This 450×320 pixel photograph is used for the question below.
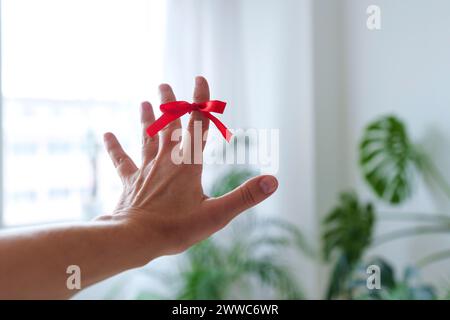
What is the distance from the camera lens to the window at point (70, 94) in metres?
2.14

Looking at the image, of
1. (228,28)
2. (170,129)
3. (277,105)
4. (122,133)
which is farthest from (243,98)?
(170,129)

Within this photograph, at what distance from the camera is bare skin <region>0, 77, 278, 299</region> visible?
1.73 ft

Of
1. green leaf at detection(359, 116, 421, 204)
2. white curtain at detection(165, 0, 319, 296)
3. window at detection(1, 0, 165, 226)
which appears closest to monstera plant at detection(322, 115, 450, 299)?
green leaf at detection(359, 116, 421, 204)

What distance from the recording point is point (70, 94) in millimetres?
2230

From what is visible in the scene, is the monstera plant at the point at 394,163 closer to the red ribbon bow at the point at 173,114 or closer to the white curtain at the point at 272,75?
the white curtain at the point at 272,75

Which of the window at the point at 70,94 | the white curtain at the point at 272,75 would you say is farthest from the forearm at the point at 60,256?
the white curtain at the point at 272,75

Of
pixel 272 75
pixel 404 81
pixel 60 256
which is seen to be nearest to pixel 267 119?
pixel 272 75

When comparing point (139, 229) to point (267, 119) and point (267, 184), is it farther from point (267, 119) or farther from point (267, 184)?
point (267, 119)

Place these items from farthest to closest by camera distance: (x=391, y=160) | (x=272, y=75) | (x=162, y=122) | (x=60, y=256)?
(x=272, y=75) → (x=391, y=160) → (x=162, y=122) → (x=60, y=256)

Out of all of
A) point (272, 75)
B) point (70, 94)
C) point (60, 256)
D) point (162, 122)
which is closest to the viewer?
point (60, 256)

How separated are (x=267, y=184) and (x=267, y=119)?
2.02 m

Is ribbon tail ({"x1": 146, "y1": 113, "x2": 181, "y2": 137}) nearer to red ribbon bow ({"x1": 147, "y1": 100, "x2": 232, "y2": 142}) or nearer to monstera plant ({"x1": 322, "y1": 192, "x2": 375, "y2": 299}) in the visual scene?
red ribbon bow ({"x1": 147, "y1": 100, "x2": 232, "y2": 142})

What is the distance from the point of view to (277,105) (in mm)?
2572

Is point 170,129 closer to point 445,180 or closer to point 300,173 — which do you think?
point 445,180
